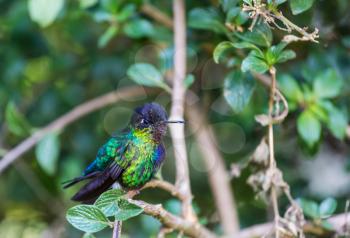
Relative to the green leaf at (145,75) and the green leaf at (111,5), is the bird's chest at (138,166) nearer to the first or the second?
the green leaf at (145,75)

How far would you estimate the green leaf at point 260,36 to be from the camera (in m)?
1.86

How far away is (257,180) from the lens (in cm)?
213

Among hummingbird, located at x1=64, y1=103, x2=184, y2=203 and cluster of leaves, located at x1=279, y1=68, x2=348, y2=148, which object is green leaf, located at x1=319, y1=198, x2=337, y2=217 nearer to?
cluster of leaves, located at x1=279, y1=68, x2=348, y2=148

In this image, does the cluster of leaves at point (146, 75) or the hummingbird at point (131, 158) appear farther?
the cluster of leaves at point (146, 75)

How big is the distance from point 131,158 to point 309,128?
735 mm

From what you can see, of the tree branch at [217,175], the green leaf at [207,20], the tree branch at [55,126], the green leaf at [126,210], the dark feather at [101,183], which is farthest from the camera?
the tree branch at [217,175]

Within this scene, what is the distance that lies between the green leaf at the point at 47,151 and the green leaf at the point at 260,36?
1.09m

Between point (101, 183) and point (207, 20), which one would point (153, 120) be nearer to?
point (101, 183)

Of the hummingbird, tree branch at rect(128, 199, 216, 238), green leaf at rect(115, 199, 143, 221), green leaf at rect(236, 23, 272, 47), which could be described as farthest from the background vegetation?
green leaf at rect(115, 199, 143, 221)

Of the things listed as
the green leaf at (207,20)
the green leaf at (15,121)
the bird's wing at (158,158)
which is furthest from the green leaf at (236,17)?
the green leaf at (15,121)

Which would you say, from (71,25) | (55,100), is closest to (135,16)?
(71,25)

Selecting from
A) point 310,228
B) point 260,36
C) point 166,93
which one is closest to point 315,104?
point 310,228

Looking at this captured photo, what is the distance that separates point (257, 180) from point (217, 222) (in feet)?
3.20

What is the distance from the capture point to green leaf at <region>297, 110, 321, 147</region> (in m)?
2.33
